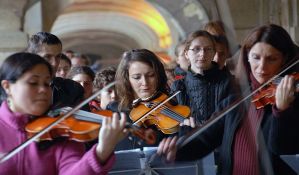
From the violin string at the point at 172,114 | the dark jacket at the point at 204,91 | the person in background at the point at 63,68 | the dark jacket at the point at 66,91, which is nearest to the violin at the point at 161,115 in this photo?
the violin string at the point at 172,114

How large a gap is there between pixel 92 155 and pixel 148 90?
3.85 ft

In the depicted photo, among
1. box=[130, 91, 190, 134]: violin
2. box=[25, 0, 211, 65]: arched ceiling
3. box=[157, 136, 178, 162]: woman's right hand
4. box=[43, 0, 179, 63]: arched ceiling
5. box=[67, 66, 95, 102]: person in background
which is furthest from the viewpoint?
box=[43, 0, 179, 63]: arched ceiling

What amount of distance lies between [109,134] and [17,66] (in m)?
0.46

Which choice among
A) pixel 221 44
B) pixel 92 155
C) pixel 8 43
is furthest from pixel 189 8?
pixel 92 155

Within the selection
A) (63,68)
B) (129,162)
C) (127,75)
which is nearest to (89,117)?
(129,162)

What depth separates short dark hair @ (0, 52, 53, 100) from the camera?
2.30 metres

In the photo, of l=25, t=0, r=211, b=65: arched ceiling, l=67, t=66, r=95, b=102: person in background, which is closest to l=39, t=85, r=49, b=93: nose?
l=67, t=66, r=95, b=102: person in background

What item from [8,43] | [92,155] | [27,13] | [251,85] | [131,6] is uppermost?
[131,6]

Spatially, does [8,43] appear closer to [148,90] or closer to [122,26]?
[148,90]

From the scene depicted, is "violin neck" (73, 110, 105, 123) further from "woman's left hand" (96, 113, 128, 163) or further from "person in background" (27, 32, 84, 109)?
"person in background" (27, 32, 84, 109)

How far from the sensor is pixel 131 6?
15.1 metres

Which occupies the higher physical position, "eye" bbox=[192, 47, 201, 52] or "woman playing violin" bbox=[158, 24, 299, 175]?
"eye" bbox=[192, 47, 201, 52]

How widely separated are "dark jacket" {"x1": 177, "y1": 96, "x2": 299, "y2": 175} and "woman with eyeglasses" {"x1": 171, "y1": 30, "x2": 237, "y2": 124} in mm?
1025

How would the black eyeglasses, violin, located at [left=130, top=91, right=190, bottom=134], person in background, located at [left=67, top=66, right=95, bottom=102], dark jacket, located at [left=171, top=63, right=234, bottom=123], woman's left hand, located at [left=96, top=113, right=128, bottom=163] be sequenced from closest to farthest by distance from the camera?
woman's left hand, located at [left=96, top=113, right=128, bottom=163], violin, located at [left=130, top=91, right=190, bottom=134], dark jacket, located at [left=171, top=63, right=234, bottom=123], the black eyeglasses, person in background, located at [left=67, top=66, right=95, bottom=102]
